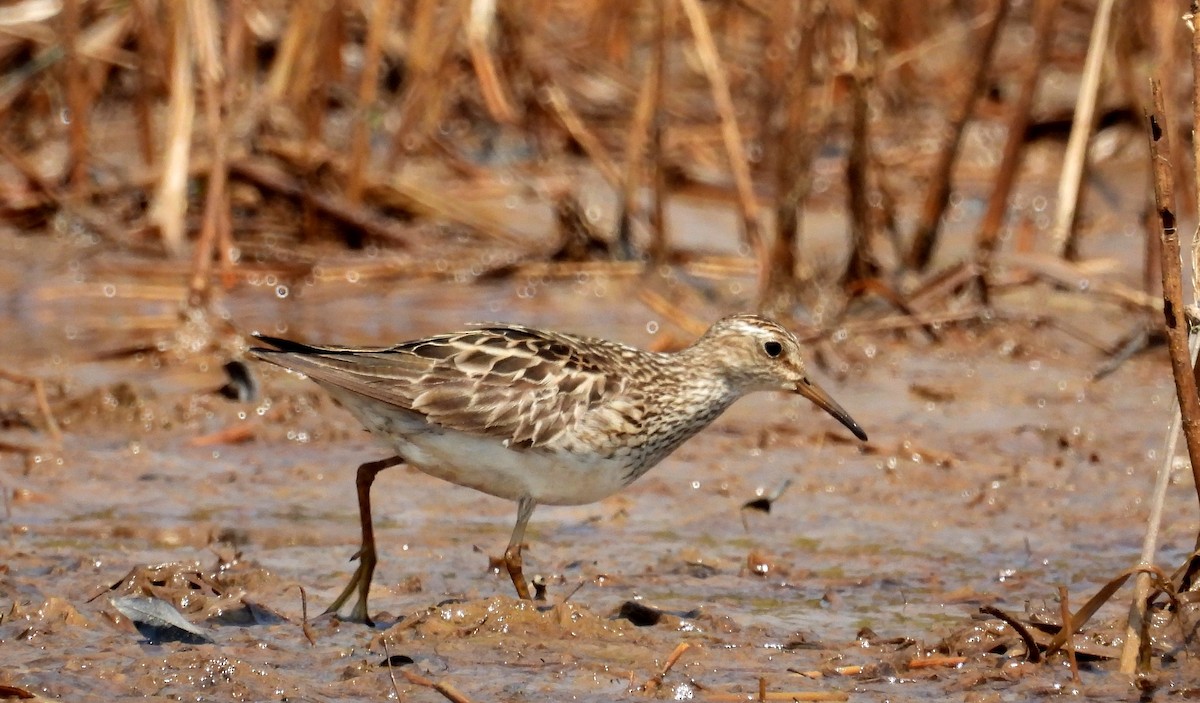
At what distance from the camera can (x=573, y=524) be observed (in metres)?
6.58

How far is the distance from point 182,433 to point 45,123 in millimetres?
4922

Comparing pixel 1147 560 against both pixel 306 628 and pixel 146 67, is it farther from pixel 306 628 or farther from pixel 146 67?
pixel 146 67

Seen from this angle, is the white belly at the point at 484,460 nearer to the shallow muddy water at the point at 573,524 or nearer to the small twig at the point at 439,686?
the shallow muddy water at the point at 573,524

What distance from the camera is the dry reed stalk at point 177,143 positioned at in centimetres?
877

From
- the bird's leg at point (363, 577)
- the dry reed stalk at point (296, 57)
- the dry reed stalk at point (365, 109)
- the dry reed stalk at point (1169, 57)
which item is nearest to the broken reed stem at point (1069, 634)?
the bird's leg at point (363, 577)

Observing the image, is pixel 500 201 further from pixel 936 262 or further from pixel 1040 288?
pixel 1040 288

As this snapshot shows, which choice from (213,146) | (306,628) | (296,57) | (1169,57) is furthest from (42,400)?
(1169,57)

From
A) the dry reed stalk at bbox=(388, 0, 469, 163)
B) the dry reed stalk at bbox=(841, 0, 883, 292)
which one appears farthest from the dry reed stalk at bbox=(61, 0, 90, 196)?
the dry reed stalk at bbox=(841, 0, 883, 292)

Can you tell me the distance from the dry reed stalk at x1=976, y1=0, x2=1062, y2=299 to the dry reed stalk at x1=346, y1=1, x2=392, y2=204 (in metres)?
3.42

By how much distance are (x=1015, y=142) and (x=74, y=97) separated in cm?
527

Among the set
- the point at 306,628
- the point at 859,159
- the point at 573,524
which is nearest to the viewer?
the point at 306,628

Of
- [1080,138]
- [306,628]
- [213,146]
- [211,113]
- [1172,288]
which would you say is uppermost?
[1080,138]

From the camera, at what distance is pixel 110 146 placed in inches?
462

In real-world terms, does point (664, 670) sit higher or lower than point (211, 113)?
lower
